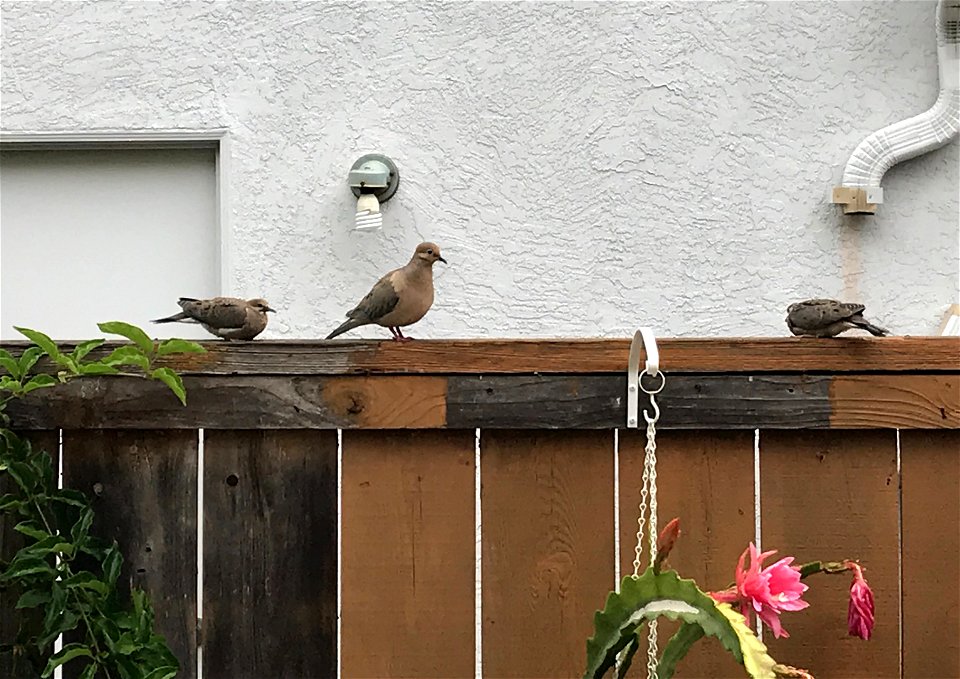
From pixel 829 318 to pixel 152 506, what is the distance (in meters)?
1.33

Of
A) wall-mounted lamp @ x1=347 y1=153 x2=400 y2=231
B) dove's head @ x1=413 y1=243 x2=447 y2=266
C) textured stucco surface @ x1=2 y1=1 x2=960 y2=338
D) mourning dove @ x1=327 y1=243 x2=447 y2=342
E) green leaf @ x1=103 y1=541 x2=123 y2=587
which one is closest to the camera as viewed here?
green leaf @ x1=103 y1=541 x2=123 y2=587

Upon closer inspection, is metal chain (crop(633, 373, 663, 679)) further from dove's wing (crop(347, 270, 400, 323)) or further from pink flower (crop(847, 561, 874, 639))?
dove's wing (crop(347, 270, 400, 323))

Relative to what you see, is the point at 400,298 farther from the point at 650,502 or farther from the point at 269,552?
the point at 650,502

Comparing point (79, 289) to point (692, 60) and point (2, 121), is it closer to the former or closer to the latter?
point (2, 121)

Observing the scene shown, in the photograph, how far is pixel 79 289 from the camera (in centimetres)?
439

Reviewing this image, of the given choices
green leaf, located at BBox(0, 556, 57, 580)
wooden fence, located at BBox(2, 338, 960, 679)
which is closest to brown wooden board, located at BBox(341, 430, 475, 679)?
wooden fence, located at BBox(2, 338, 960, 679)

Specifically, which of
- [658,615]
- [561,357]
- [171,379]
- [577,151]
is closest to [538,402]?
[561,357]

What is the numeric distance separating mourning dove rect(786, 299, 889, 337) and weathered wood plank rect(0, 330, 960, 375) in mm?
78

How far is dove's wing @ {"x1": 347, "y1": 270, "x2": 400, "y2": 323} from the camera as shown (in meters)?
2.79

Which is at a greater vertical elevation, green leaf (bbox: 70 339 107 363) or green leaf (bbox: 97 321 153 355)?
green leaf (bbox: 97 321 153 355)

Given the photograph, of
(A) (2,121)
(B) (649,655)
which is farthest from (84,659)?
(A) (2,121)

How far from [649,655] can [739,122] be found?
8.49ft

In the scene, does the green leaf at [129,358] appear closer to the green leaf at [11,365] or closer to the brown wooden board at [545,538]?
the green leaf at [11,365]

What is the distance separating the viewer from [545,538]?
7.40 feet
